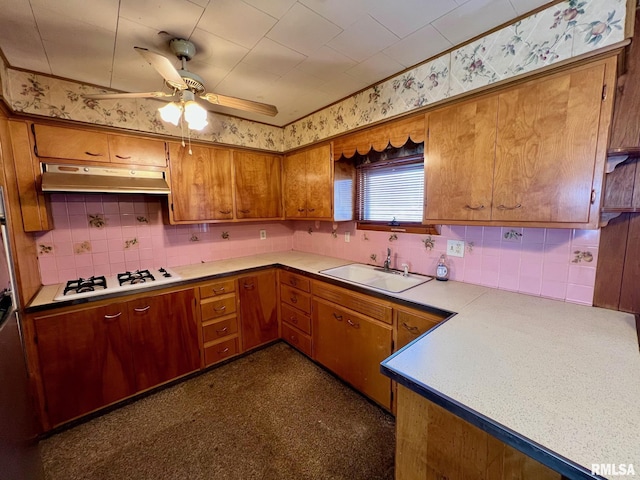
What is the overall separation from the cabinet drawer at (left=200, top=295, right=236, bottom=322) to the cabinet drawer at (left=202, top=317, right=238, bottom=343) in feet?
0.23

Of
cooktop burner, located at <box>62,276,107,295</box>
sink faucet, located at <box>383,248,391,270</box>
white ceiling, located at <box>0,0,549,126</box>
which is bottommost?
cooktop burner, located at <box>62,276,107,295</box>

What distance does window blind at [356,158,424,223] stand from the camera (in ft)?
6.96

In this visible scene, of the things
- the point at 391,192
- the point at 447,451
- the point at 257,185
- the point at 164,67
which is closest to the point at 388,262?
the point at 391,192

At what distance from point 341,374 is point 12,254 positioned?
85.5 inches

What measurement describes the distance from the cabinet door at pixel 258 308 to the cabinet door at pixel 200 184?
0.70 m

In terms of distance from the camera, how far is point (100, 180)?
1.86 m

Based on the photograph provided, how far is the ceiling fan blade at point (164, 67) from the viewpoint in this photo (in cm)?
109

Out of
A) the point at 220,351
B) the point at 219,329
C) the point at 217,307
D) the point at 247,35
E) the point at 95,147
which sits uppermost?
the point at 247,35

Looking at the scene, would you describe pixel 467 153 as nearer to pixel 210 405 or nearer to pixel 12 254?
pixel 210 405

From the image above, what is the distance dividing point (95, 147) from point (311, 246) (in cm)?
210

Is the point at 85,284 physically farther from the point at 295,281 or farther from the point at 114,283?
the point at 295,281

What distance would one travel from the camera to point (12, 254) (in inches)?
55.3

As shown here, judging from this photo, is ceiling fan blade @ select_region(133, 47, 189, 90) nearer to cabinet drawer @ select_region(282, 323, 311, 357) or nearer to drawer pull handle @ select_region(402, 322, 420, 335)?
drawer pull handle @ select_region(402, 322, 420, 335)

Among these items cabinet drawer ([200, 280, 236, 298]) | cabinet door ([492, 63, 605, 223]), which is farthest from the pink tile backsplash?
cabinet drawer ([200, 280, 236, 298])
